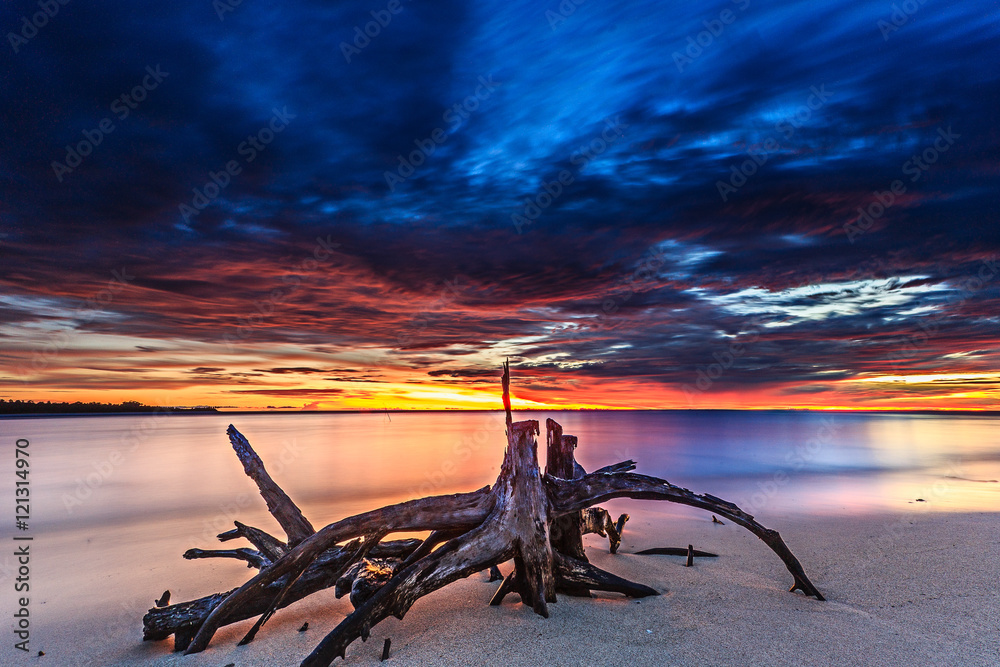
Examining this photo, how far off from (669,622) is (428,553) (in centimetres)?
258

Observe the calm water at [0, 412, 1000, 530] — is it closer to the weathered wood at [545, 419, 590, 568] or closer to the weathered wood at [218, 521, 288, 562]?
the weathered wood at [218, 521, 288, 562]

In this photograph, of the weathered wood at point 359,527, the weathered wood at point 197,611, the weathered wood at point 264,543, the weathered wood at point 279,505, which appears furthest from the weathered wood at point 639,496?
the weathered wood at point 264,543

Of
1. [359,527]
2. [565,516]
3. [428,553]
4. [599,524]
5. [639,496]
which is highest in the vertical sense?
[639,496]

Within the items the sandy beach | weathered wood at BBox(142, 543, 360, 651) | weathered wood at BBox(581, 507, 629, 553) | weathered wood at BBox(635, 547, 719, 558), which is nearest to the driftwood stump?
weathered wood at BBox(142, 543, 360, 651)

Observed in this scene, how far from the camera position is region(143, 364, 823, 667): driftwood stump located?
4.76 metres

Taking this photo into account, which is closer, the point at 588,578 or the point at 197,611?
the point at 197,611

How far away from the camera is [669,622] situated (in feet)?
16.6

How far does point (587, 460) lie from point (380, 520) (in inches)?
804

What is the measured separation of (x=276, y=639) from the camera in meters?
4.92

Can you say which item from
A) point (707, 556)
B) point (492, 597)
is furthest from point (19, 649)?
point (707, 556)

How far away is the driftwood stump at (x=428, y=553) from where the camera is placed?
15.6 feet

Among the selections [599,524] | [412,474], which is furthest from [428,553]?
[412,474]

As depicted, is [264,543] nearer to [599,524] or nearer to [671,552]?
[599,524]

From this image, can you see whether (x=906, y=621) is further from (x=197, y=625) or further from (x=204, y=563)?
(x=204, y=563)
